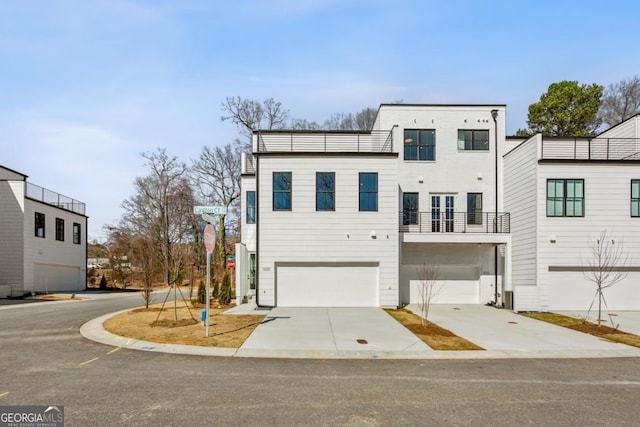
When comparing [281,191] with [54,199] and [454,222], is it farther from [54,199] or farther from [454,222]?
[54,199]

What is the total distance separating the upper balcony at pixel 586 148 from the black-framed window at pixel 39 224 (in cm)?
3097

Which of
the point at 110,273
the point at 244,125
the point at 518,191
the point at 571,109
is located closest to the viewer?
the point at 518,191

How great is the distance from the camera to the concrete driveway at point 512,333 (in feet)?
31.6

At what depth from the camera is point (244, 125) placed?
35.3 m

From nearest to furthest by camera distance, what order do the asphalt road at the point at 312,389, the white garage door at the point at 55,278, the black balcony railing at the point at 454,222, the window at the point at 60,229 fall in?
the asphalt road at the point at 312,389
the black balcony railing at the point at 454,222
the white garage door at the point at 55,278
the window at the point at 60,229

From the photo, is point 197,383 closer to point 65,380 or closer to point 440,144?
point 65,380

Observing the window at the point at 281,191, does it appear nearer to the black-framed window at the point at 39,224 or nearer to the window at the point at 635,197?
the window at the point at 635,197

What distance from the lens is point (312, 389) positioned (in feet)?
20.5

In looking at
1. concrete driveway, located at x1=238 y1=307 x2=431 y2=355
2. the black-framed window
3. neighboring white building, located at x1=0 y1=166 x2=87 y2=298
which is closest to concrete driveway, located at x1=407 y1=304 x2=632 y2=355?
concrete driveway, located at x1=238 y1=307 x2=431 y2=355

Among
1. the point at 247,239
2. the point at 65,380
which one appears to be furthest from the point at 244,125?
the point at 65,380

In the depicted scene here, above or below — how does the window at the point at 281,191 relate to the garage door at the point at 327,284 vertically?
above

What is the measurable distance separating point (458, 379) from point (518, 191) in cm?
1294

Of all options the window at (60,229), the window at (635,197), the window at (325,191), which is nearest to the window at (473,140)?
the window at (635,197)

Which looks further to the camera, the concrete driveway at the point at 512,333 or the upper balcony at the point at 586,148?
the upper balcony at the point at 586,148
